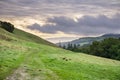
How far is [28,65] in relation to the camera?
48.5 meters

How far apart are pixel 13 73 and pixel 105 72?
16.9 metres

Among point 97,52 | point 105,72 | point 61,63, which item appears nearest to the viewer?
point 105,72

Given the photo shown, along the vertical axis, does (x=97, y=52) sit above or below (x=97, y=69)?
below

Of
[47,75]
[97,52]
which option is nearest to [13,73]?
[47,75]

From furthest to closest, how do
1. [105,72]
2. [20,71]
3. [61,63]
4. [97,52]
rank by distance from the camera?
[97,52], [61,63], [105,72], [20,71]

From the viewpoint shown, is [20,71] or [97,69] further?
[97,69]

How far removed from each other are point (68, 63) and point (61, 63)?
1460 millimetres

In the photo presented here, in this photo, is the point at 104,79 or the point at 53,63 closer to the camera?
the point at 104,79

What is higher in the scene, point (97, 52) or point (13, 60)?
point (13, 60)

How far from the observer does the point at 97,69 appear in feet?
173

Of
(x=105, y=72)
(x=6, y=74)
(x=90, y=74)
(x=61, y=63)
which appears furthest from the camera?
A: (x=61, y=63)

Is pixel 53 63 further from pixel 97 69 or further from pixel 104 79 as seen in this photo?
pixel 104 79

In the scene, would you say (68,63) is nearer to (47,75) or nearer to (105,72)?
(105,72)

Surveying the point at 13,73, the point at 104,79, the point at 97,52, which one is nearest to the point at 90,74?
the point at 104,79
